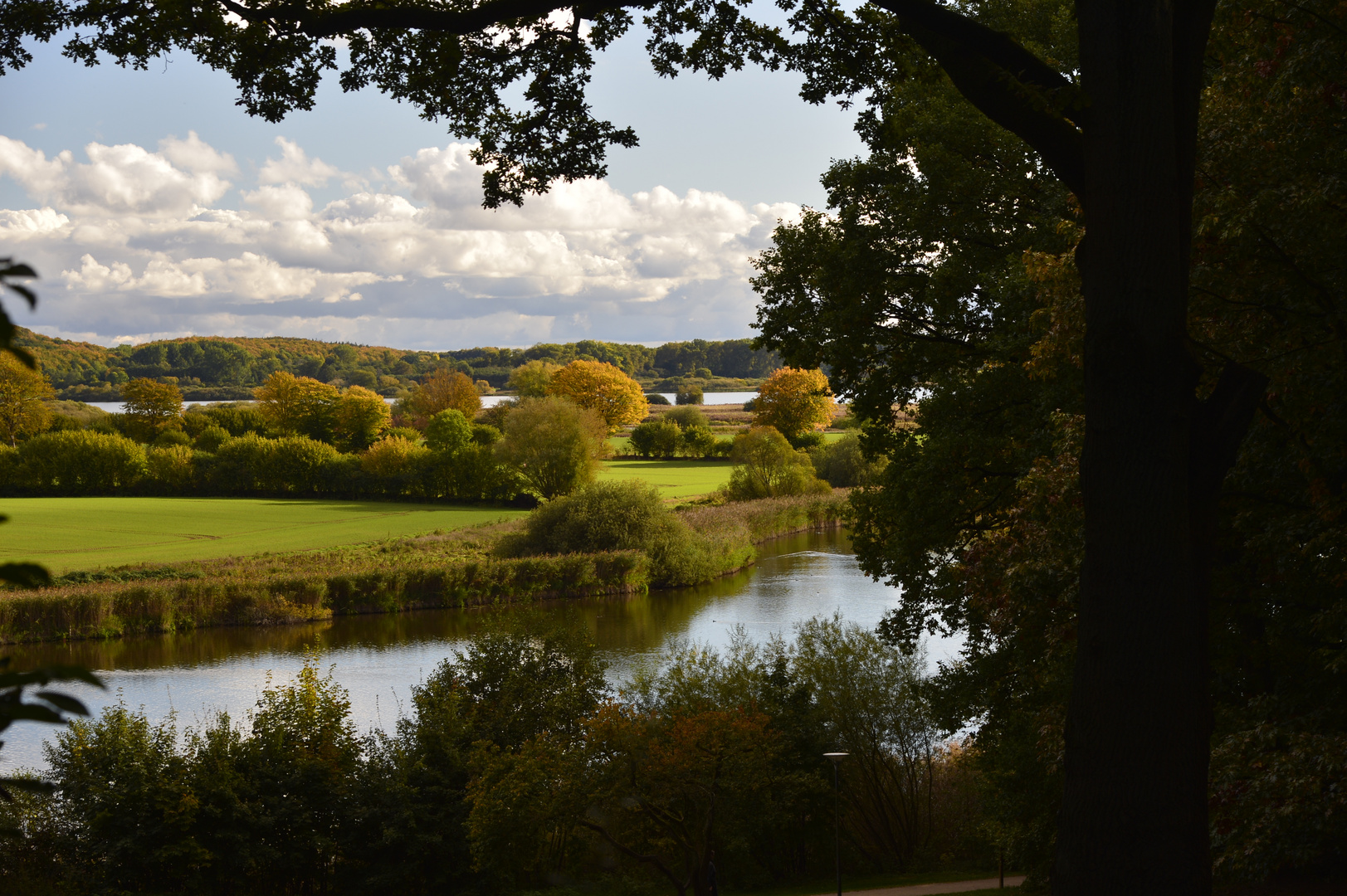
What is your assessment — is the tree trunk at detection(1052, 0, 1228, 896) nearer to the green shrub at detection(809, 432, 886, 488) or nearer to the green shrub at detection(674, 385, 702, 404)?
the green shrub at detection(809, 432, 886, 488)

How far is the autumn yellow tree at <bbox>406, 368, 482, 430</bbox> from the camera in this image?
288 feet

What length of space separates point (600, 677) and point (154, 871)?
28.1ft

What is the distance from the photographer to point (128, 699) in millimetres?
24188

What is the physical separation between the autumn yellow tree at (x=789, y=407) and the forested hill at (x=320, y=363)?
21014mm

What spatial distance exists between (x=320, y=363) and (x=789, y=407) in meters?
75.9

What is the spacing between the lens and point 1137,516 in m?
4.19

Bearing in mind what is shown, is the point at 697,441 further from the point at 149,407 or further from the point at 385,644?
the point at 385,644

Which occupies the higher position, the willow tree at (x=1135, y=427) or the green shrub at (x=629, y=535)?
the willow tree at (x=1135, y=427)

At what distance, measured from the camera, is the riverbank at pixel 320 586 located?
31.5 meters

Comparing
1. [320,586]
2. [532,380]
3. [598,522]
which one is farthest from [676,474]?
[320,586]

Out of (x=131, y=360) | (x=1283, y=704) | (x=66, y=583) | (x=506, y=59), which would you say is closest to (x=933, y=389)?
(x=1283, y=704)

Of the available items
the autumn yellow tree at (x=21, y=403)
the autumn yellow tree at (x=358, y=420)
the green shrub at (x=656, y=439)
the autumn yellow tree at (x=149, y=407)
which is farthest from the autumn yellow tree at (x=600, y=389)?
the autumn yellow tree at (x=21, y=403)

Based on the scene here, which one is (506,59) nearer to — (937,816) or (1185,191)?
(1185,191)

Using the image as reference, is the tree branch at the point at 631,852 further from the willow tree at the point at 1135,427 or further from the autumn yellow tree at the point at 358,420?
the autumn yellow tree at the point at 358,420
